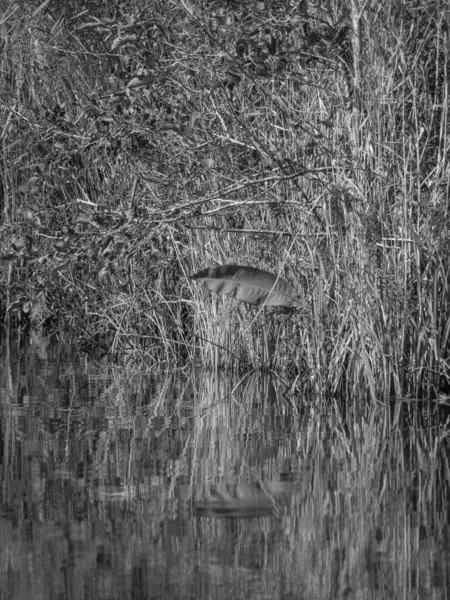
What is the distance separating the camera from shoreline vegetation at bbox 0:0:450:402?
216 inches

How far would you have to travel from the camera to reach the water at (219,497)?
2.97 metres

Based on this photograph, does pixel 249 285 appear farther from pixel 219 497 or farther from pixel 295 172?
pixel 219 497

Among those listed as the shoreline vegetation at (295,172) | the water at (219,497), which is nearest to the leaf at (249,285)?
the shoreline vegetation at (295,172)

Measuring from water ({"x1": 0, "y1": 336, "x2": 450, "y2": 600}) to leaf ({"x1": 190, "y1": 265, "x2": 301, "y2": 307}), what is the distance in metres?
0.51

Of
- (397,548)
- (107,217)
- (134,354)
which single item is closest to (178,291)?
(134,354)

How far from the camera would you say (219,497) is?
12.6 feet

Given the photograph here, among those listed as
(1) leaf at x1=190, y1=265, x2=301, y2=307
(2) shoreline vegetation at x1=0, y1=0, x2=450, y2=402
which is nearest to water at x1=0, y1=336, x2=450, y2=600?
(2) shoreline vegetation at x1=0, y1=0, x2=450, y2=402

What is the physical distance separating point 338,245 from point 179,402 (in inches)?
47.1

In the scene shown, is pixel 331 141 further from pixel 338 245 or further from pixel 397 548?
pixel 397 548

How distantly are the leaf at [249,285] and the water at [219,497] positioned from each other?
1.69 ft

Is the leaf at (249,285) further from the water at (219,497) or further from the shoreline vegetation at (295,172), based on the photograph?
the water at (219,497)

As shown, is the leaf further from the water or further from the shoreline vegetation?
the water

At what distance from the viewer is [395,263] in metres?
5.53

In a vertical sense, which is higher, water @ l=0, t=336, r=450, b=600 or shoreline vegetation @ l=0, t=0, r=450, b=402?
shoreline vegetation @ l=0, t=0, r=450, b=402
